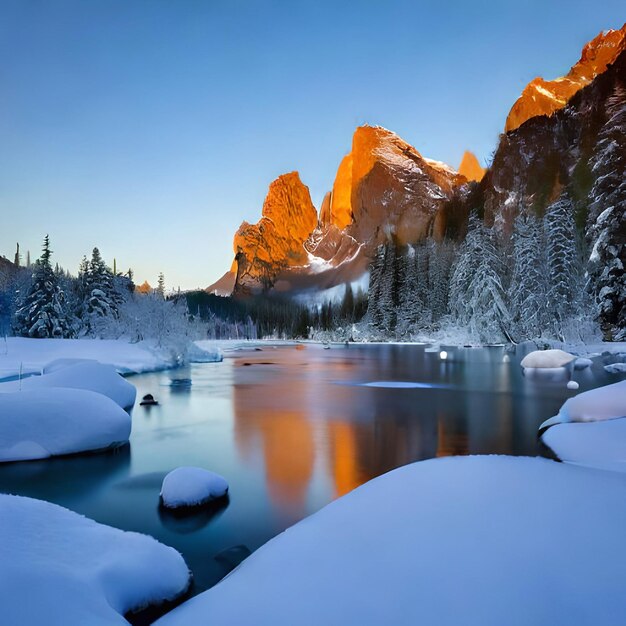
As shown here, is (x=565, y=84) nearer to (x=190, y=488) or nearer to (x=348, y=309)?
(x=348, y=309)

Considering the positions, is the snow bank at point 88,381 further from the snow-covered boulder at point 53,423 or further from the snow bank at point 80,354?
the snow bank at point 80,354

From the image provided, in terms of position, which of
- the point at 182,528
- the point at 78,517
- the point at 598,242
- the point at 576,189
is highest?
the point at 576,189

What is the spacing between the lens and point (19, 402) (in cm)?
1035

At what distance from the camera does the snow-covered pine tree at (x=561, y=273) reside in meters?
41.9

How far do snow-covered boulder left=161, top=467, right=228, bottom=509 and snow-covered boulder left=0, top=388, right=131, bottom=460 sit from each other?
427 cm

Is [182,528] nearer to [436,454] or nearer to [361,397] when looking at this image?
[436,454]

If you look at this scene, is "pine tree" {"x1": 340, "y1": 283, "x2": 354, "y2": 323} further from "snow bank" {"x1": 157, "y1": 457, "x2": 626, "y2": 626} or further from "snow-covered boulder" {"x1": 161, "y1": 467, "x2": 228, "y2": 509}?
"snow bank" {"x1": 157, "y1": 457, "x2": 626, "y2": 626}

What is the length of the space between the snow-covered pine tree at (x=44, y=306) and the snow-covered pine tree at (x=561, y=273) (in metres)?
49.9

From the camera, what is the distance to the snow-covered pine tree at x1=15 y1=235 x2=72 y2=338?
45000 mm

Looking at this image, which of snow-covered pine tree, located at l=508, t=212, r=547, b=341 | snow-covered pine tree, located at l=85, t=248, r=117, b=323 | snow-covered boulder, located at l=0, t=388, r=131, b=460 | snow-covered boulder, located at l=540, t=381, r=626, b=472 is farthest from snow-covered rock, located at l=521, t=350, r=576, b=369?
snow-covered pine tree, located at l=85, t=248, r=117, b=323

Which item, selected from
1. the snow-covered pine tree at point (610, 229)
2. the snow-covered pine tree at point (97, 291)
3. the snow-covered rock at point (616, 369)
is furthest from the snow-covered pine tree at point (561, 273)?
the snow-covered pine tree at point (97, 291)

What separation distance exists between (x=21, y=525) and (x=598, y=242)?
3012 centimetres

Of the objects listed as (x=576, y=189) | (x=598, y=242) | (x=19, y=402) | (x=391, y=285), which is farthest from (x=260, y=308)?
(x=19, y=402)

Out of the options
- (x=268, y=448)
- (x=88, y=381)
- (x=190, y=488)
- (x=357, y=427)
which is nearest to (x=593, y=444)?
(x=357, y=427)
